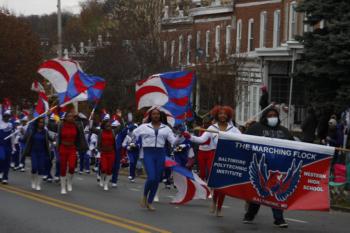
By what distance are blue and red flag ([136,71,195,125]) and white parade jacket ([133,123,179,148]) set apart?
161 centimetres

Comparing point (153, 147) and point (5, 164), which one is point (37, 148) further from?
point (153, 147)

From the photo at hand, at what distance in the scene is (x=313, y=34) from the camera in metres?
24.8

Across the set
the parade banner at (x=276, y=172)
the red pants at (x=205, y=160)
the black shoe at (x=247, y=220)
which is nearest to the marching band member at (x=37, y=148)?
the red pants at (x=205, y=160)

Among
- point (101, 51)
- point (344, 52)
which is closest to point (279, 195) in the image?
point (344, 52)

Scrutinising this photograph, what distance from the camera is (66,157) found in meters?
18.5

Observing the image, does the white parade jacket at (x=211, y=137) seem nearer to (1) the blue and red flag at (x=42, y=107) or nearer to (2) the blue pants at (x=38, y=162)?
(2) the blue pants at (x=38, y=162)

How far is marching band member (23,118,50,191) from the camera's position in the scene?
19547 millimetres

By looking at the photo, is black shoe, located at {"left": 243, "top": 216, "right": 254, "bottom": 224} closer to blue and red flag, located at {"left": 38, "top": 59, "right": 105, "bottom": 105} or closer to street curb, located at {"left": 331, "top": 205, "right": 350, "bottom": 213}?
street curb, located at {"left": 331, "top": 205, "right": 350, "bottom": 213}

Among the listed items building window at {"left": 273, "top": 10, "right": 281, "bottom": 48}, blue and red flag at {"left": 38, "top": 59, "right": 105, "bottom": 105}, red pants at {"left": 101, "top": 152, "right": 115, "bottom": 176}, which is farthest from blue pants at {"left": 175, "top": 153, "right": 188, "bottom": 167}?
building window at {"left": 273, "top": 10, "right": 281, "bottom": 48}

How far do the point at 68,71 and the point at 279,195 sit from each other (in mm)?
9638

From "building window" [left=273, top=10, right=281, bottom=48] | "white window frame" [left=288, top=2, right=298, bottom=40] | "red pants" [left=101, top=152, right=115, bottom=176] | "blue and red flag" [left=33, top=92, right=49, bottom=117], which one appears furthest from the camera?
"building window" [left=273, top=10, right=281, bottom=48]

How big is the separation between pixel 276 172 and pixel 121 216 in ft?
8.97

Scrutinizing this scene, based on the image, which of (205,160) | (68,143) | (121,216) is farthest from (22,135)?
(121,216)

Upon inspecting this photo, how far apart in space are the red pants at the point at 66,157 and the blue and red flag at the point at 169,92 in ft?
7.30
